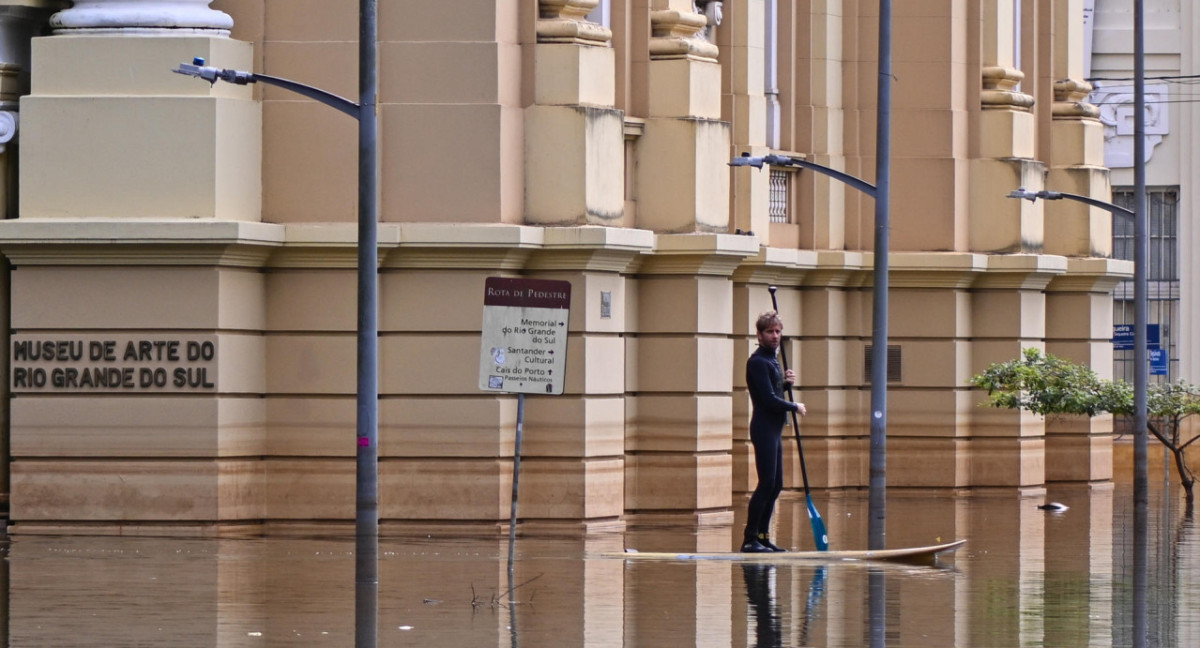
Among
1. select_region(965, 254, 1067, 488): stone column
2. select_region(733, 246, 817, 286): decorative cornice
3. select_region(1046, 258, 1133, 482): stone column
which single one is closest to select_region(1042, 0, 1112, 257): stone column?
select_region(1046, 258, 1133, 482): stone column

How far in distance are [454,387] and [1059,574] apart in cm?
635

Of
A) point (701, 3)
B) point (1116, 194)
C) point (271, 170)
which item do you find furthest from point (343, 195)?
point (1116, 194)

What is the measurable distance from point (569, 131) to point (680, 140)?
2.76 meters

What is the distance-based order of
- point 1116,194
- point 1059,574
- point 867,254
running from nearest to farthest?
1. point 1059,574
2. point 867,254
3. point 1116,194

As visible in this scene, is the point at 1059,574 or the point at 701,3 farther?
the point at 701,3

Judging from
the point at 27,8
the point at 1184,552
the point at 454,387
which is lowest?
the point at 1184,552

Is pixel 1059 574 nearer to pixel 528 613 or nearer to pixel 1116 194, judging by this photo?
pixel 528 613

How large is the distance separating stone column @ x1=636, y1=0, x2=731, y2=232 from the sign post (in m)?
7.89

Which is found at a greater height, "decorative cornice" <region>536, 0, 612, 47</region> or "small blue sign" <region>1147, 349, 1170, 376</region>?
"decorative cornice" <region>536, 0, 612, 47</region>

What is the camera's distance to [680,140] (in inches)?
1065

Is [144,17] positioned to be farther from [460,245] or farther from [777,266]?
[777,266]

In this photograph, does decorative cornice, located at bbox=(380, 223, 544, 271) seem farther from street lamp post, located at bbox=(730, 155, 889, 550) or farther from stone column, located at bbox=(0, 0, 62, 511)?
stone column, located at bbox=(0, 0, 62, 511)

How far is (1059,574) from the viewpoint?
837 inches

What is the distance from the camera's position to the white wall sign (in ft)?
62.5
